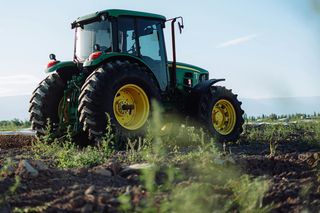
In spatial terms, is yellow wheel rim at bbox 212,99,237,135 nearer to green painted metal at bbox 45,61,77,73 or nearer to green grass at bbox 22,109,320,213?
green grass at bbox 22,109,320,213

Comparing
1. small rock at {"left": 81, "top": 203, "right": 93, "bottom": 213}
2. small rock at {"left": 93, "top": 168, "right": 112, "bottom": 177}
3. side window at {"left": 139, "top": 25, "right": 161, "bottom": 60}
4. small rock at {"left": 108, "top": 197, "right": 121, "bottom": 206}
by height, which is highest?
side window at {"left": 139, "top": 25, "right": 161, "bottom": 60}

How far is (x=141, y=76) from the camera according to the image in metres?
7.33

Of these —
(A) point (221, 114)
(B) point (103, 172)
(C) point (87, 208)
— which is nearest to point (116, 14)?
(A) point (221, 114)

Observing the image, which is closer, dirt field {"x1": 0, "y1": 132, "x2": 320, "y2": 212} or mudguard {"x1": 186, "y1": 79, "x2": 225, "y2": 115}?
dirt field {"x1": 0, "y1": 132, "x2": 320, "y2": 212}

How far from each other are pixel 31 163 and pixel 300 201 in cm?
226

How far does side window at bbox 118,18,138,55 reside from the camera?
7771mm

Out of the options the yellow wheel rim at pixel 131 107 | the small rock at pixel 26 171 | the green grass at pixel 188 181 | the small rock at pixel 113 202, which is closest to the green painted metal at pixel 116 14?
the yellow wheel rim at pixel 131 107

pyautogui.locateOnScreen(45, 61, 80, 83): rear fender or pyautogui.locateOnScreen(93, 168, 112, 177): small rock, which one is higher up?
pyautogui.locateOnScreen(45, 61, 80, 83): rear fender

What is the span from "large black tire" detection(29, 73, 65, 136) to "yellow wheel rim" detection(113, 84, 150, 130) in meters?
1.31

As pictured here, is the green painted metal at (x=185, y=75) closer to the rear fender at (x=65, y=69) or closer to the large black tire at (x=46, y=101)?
the rear fender at (x=65, y=69)

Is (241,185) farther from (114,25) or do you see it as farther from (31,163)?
(114,25)

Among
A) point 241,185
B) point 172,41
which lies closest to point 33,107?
point 172,41

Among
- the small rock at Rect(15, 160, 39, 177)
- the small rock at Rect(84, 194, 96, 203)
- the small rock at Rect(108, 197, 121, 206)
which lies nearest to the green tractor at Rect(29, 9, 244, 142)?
the small rock at Rect(15, 160, 39, 177)

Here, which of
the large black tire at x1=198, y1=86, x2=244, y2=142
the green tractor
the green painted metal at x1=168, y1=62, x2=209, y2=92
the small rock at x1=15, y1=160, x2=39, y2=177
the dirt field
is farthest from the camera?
the green painted metal at x1=168, y1=62, x2=209, y2=92
